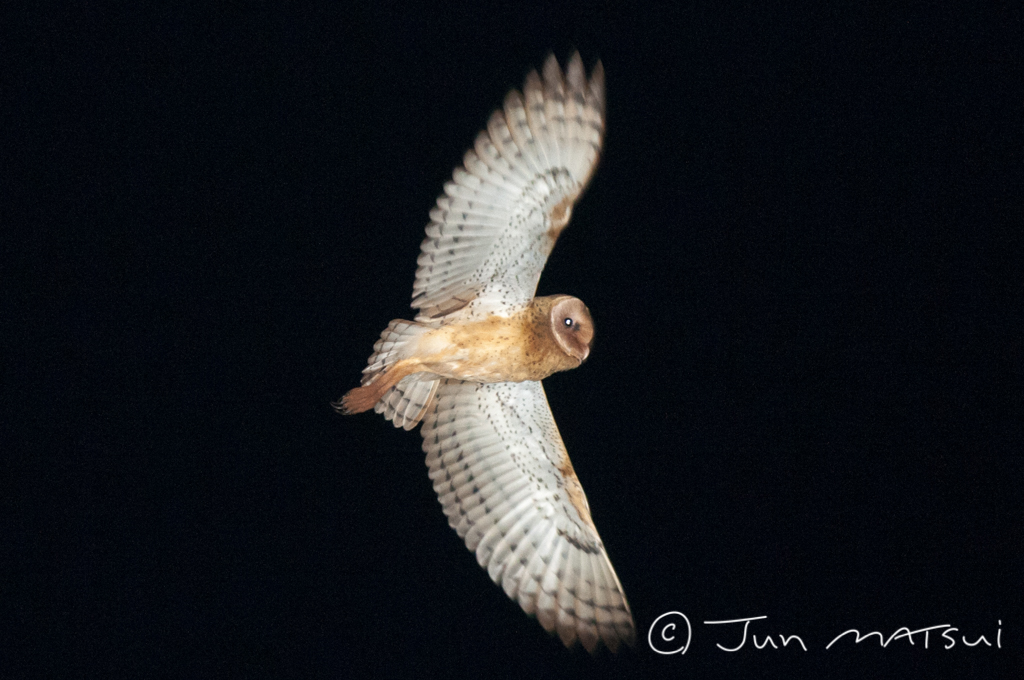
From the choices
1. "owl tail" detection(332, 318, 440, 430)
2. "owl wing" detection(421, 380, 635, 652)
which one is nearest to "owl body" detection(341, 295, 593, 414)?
"owl tail" detection(332, 318, 440, 430)

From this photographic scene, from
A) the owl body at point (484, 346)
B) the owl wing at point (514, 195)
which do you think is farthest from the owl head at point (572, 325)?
the owl wing at point (514, 195)

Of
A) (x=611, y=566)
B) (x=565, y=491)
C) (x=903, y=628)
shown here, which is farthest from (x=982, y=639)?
(x=565, y=491)

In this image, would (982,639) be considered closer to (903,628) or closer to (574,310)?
(903,628)

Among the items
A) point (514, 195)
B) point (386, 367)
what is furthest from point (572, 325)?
point (386, 367)

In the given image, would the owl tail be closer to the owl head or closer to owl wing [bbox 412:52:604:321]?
owl wing [bbox 412:52:604:321]

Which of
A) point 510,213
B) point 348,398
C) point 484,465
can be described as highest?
point 510,213

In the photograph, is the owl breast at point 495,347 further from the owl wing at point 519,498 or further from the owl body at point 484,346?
the owl wing at point 519,498
